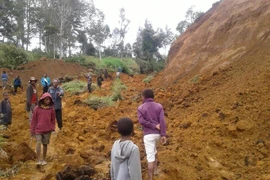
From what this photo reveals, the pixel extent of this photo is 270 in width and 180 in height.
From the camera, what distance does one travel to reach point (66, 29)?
1548 inches

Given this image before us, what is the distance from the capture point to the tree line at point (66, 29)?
108 ft

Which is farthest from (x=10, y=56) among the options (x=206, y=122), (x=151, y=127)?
(x=151, y=127)

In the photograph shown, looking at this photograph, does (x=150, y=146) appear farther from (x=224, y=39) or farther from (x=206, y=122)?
(x=224, y=39)

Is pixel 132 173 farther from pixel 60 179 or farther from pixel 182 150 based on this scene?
pixel 182 150

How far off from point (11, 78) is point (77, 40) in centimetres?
2178

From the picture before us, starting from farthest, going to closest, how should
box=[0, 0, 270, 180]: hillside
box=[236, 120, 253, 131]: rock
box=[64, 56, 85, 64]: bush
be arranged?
box=[64, 56, 85, 64]: bush < box=[236, 120, 253, 131]: rock < box=[0, 0, 270, 180]: hillside

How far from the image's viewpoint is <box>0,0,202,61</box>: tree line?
3288cm

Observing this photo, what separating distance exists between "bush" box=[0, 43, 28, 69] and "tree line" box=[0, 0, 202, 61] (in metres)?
5.00

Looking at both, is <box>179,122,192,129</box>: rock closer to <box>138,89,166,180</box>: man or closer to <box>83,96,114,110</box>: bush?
<box>138,89,166,180</box>: man

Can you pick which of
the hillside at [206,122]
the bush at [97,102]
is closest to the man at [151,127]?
the hillside at [206,122]

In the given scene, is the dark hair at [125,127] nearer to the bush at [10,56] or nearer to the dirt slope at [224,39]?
the dirt slope at [224,39]

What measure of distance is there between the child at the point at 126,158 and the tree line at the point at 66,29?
29.8m

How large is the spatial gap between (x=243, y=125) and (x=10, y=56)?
23.5m

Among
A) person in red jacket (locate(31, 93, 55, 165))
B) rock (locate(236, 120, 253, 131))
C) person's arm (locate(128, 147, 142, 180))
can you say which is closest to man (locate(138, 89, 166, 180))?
person's arm (locate(128, 147, 142, 180))
